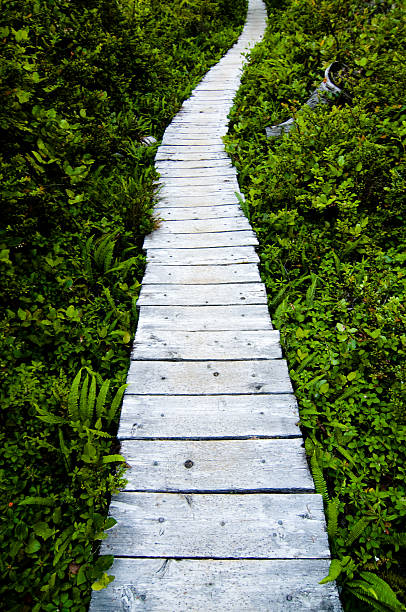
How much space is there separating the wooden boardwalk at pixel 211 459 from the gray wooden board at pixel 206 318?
0.05ft

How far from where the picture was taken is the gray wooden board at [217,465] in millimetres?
2406

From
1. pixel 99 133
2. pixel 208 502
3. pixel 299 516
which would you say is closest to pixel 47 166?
pixel 99 133

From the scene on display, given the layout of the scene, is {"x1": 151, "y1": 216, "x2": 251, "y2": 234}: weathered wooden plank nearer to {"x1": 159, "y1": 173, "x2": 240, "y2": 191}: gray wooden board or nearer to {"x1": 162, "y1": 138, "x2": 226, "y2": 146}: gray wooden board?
{"x1": 159, "y1": 173, "x2": 240, "y2": 191}: gray wooden board

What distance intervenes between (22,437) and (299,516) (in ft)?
6.75

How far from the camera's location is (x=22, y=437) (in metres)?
2.59

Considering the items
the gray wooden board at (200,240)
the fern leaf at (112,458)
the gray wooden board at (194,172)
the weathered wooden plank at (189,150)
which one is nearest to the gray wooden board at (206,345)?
the fern leaf at (112,458)

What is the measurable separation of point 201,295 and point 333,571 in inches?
103

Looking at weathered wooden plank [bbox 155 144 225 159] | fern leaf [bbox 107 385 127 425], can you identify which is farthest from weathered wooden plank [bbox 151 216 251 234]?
fern leaf [bbox 107 385 127 425]

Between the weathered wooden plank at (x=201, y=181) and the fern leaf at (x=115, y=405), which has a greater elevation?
the weathered wooden plank at (x=201, y=181)

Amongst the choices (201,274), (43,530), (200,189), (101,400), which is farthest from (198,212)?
(43,530)

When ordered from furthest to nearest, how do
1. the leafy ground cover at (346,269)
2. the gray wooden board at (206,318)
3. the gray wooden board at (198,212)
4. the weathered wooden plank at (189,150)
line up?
the weathered wooden plank at (189,150) < the gray wooden board at (198,212) < the gray wooden board at (206,318) < the leafy ground cover at (346,269)

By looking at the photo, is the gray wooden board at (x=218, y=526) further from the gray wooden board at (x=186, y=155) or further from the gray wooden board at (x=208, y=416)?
the gray wooden board at (x=186, y=155)

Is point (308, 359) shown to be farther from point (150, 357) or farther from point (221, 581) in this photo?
point (221, 581)

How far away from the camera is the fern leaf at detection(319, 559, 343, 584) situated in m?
1.96
